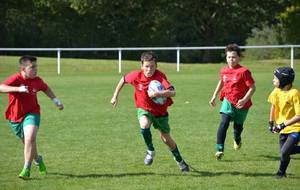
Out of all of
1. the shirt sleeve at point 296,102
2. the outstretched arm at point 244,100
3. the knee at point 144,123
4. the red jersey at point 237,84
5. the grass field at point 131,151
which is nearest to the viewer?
the shirt sleeve at point 296,102

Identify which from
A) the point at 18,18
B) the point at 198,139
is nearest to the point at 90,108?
the point at 198,139

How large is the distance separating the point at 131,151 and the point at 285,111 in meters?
3.17

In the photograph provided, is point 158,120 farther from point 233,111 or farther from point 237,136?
point 237,136

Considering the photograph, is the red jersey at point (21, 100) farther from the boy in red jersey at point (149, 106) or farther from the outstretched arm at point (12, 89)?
the boy in red jersey at point (149, 106)

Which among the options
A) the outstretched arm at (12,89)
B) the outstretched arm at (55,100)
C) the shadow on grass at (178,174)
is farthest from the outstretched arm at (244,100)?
the outstretched arm at (12,89)

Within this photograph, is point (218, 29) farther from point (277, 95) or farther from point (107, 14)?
point (277, 95)

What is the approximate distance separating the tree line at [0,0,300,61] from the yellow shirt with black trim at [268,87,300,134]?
40.5m

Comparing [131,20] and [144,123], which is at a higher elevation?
[131,20]

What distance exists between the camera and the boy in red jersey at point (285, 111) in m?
8.15

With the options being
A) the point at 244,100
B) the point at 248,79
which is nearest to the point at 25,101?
the point at 244,100

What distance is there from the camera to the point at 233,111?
33.8 feet

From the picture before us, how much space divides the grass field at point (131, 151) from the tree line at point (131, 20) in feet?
101

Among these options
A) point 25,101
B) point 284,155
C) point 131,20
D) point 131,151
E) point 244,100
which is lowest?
point 131,151

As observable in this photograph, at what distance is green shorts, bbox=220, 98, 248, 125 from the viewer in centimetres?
1023
